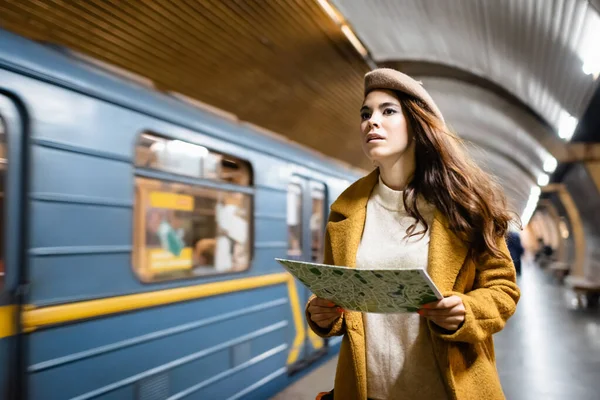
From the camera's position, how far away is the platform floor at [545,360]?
493 cm

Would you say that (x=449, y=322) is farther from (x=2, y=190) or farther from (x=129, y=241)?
(x=129, y=241)

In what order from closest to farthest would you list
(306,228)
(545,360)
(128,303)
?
(128,303) → (306,228) → (545,360)

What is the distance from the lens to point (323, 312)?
1.46 m

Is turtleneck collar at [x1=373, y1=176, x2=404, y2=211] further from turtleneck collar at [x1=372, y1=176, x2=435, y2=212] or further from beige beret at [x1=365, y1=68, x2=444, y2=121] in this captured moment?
beige beret at [x1=365, y1=68, x2=444, y2=121]

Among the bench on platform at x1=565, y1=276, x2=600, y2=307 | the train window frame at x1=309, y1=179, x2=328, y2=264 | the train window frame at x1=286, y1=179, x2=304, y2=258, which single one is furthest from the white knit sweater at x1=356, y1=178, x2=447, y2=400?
the bench on platform at x1=565, y1=276, x2=600, y2=307

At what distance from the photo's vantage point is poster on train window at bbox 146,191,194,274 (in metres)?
3.18

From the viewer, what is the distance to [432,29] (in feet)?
23.5

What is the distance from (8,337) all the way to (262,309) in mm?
2302

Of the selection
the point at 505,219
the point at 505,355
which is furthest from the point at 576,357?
the point at 505,219

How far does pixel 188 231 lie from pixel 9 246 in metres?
1.35

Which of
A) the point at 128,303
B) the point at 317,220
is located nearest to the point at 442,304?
the point at 128,303

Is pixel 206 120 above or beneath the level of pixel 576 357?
above

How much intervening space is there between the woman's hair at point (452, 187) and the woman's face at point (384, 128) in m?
0.03

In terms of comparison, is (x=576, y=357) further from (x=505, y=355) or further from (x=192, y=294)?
(x=192, y=294)
